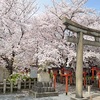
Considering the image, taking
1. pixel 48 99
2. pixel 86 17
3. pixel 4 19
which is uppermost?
pixel 86 17

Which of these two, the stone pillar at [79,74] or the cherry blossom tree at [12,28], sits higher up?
the cherry blossom tree at [12,28]

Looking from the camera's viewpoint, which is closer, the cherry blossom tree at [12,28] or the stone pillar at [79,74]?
the stone pillar at [79,74]

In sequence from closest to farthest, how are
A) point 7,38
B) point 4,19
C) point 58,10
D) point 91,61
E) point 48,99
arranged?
point 48,99
point 4,19
point 7,38
point 58,10
point 91,61

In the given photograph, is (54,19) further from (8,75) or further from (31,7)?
(8,75)

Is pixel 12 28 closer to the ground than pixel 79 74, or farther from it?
farther from it

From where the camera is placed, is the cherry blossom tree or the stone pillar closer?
the stone pillar

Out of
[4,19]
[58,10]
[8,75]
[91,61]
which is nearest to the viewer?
[4,19]

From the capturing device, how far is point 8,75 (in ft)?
49.9

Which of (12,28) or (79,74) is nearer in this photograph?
(79,74)

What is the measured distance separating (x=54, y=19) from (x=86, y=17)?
3091mm

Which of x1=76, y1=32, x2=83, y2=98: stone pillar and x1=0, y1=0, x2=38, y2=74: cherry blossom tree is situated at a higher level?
x1=0, y1=0, x2=38, y2=74: cherry blossom tree

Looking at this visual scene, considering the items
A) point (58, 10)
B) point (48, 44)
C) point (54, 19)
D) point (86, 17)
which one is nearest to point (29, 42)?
point (48, 44)

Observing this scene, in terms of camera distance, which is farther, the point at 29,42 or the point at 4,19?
the point at 29,42

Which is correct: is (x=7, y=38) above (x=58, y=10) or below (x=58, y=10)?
below
